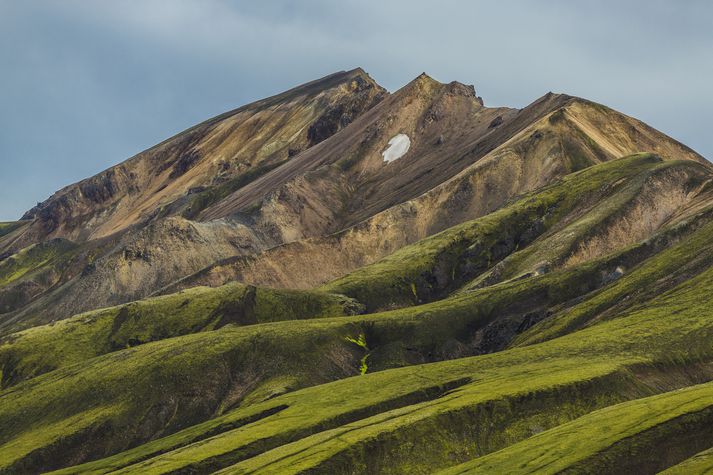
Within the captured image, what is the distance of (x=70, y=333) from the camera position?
609 ft

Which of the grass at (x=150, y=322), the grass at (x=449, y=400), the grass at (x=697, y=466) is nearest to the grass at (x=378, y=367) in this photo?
the grass at (x=449, y=400)

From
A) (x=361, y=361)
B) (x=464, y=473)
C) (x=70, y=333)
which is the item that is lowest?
(x=464, y=473)

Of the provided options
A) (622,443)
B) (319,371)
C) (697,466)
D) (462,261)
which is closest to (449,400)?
(622,443)

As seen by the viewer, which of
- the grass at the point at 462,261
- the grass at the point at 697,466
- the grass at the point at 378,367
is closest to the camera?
the grass at the point at 697,466

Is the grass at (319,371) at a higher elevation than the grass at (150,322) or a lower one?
lower

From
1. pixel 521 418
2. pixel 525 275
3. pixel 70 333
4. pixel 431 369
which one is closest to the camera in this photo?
pixel 521 418

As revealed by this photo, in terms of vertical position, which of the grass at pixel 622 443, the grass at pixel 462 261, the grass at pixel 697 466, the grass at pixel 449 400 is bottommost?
the grass at pixel 697 466

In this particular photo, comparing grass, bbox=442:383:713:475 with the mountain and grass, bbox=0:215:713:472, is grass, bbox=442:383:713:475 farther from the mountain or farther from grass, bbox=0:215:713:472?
grass, bbox=0:215:713:472

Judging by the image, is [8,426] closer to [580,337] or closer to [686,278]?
[580,337]

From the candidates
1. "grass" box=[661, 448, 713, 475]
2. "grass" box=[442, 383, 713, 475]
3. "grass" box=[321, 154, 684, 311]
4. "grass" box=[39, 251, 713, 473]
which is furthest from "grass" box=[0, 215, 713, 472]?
"grass" box=[661, 448, 713, 475]

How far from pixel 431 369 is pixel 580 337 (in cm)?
2158

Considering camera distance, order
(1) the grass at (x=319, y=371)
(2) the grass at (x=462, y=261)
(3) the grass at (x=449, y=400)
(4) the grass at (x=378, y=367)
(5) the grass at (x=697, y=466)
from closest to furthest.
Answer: (5) the grass at (x=697, y=466), (3) the grass at (x=449, y=400), (4) the grass at (x=378, y=367), (1) the grass at (x=319, y=371), (2) the grass at (x=462, y=261)

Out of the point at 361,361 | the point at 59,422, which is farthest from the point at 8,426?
the point at 361,361

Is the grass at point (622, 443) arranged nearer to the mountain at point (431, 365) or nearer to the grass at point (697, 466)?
the mountain at point (431, 365)
